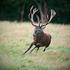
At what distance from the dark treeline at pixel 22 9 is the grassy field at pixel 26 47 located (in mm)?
49

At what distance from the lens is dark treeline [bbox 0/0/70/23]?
6082 mm

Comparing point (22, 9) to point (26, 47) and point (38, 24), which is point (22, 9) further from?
point (26, 47)

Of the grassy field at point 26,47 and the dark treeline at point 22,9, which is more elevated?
the dark treeline at point 22,9

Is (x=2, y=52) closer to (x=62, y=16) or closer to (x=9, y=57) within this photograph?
(x=9, y=57)

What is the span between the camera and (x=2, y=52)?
6117mm

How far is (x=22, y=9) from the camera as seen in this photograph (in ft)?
20.1

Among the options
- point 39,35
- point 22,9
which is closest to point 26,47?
point 39,35

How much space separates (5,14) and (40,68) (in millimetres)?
399

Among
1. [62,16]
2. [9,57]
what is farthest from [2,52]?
[62,16]

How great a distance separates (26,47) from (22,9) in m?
0.25

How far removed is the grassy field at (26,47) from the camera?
238 inches

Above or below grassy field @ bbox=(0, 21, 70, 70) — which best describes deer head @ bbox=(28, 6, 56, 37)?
above

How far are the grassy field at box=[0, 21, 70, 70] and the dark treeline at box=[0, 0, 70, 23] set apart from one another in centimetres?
5

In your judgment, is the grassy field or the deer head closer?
the grassy field
